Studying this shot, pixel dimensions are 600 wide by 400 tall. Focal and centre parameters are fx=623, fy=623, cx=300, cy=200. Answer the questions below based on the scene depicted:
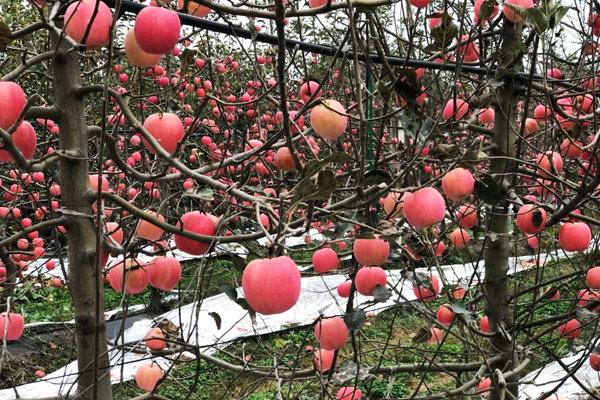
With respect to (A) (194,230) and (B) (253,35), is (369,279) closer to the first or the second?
(A) (194,230)

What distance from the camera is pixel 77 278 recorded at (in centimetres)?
144

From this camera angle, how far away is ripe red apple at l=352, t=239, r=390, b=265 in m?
1.54

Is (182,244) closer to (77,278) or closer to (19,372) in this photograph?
(77,278)

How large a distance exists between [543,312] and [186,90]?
3692 millimetres

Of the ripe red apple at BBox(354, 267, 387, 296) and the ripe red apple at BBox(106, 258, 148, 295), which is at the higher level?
the ripe red apple at BBox(354, 267, 387, 296)

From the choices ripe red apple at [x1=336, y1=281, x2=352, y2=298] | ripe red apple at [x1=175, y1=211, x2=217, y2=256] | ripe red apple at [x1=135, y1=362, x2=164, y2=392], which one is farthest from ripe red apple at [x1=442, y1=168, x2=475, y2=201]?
ripe red apple at [x1=135, y1=362, x2=164, y2=392]

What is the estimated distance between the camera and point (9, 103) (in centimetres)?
117

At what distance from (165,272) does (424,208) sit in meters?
0.64

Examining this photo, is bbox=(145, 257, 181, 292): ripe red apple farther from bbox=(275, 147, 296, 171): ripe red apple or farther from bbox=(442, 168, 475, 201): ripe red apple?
bbox=(442, 168, 475, 201): ripe red apple

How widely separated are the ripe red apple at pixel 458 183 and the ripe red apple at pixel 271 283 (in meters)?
0.66

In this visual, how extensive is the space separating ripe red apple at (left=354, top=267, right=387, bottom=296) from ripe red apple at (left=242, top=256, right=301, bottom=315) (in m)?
0.67

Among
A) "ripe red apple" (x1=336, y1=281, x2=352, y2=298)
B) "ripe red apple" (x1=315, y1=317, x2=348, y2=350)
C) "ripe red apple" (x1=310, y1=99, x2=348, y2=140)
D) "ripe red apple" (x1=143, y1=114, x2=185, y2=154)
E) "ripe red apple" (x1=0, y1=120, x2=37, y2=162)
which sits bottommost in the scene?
"ripe red apple" (x1=315, y1=317, x2=348, y2=350)

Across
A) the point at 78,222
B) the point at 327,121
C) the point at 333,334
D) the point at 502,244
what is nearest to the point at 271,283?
the point at 327,121

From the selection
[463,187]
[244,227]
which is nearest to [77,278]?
[463,187]
